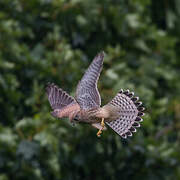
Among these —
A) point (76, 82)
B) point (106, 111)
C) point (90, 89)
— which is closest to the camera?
point (106, 111)

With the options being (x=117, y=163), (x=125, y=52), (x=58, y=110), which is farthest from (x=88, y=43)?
(x=58, y=110)

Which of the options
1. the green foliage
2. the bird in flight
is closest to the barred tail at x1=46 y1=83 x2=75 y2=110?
the bird in flight

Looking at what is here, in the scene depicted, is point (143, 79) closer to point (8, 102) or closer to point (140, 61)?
point (140, 61)

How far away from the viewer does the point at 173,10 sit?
840 cm

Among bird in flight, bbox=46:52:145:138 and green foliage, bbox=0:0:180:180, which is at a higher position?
green foliage, bbox=0:0:180:180

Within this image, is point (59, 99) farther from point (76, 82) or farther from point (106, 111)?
point (76, 82)

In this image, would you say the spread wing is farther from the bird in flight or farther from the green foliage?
the green foliage

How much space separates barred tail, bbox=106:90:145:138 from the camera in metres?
3.45

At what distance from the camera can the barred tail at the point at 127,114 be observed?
345cm

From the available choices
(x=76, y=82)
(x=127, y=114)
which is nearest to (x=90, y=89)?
(x=127, y=114)

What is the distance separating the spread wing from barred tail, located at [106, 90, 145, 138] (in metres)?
0.12

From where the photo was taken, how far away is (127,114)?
3.50 m

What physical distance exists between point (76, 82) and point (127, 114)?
3.08 m

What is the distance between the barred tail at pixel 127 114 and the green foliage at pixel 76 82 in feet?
7.78
